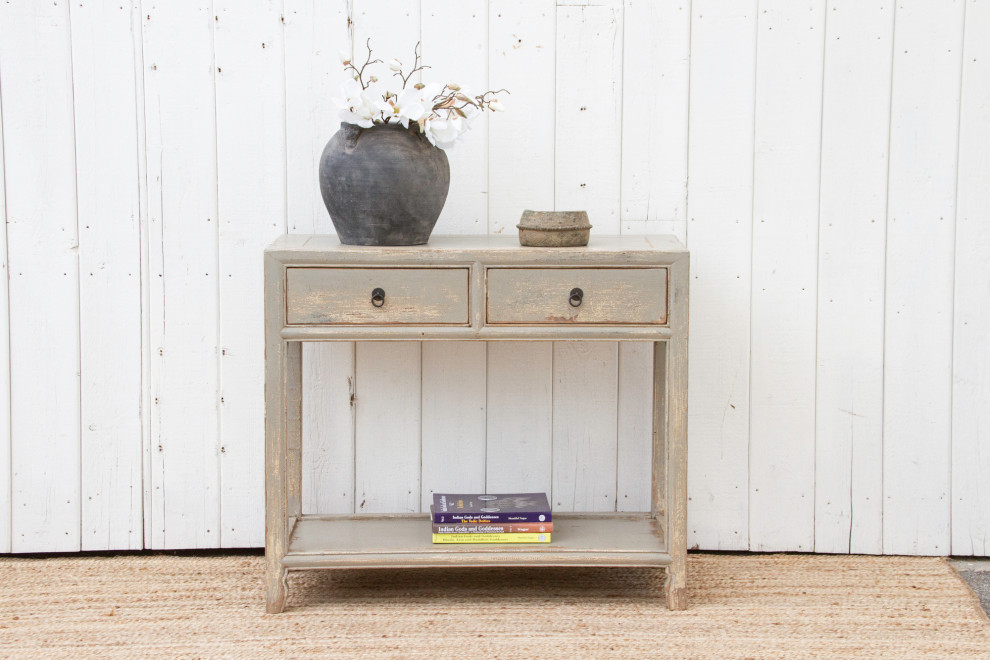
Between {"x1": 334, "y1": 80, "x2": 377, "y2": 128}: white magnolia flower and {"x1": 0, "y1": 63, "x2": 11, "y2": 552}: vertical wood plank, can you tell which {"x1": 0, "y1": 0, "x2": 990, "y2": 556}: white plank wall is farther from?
{"x1": 334, "y1": 80, "x2": 377, "y2": 128}: white magnolia flower

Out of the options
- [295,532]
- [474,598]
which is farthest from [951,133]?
Answer: [295,532]

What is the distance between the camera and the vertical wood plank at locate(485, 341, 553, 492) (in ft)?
8.34

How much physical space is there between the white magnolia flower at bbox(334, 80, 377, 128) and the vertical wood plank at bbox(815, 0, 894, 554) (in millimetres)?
1089

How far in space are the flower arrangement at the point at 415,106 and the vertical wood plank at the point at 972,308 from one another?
3.74 feet

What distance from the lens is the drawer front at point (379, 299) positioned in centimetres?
211

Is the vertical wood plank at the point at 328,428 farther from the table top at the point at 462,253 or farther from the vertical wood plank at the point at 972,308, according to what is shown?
the vertical wood plank at the point at 972,308

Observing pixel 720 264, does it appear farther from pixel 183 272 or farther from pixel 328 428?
pixel 183 272

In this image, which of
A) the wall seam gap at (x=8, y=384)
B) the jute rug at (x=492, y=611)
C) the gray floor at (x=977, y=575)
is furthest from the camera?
the wall seam gap at (x=8, y=384)

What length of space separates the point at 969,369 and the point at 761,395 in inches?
19.8

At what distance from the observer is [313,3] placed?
Answer: 2436 mm

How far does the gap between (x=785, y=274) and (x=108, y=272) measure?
162 cm

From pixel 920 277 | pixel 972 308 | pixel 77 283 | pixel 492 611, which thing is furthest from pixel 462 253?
pixel 972 308

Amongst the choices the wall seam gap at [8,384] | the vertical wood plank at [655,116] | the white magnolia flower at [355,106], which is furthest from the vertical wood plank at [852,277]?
the wall seam gap at [8,384]

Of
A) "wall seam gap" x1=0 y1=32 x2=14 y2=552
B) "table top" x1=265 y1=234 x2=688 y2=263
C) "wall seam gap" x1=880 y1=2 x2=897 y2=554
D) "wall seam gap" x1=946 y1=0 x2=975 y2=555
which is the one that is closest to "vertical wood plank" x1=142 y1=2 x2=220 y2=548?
"wall seam gap" x1=0 y1=32 x2=14 y2=552
